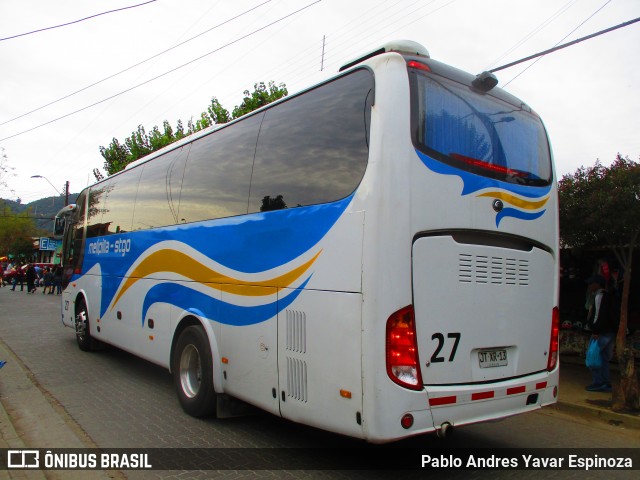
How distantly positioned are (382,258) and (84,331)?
8606mm

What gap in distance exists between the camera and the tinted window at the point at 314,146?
4.14 metres

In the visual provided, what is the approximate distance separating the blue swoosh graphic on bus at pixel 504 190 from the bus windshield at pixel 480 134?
2.2 inches

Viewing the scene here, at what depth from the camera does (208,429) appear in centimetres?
556

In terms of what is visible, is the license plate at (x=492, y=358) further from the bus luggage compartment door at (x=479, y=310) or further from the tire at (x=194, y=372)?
the tire at (x=194, y=372)

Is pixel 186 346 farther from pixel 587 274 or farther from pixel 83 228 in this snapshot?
pixel 587 274

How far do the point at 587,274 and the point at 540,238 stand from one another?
22.1 feet

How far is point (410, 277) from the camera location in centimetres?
381

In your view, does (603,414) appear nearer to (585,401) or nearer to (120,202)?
(585,401)

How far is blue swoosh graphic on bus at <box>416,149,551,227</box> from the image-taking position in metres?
4.08

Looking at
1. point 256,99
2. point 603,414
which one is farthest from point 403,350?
point 256,99

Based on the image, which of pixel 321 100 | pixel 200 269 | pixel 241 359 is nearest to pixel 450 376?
pixel 241 359

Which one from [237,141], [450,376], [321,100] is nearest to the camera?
[450,376]

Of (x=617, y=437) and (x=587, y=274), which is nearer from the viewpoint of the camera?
(x=617, y=437)

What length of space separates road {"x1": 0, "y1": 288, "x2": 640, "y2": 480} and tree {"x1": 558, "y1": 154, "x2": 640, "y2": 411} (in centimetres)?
80
